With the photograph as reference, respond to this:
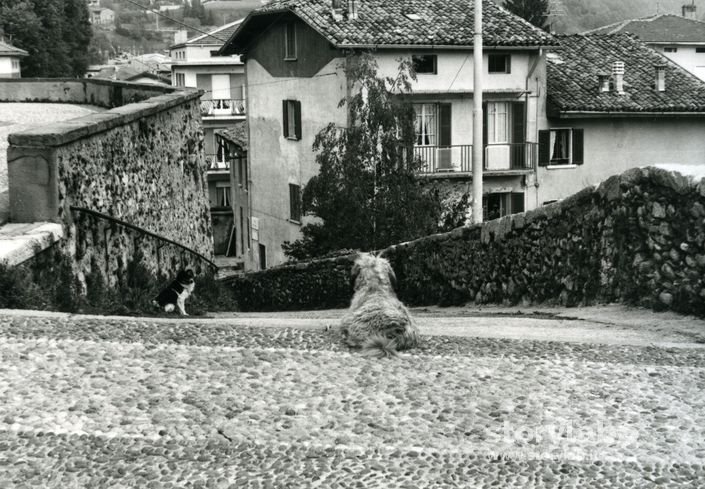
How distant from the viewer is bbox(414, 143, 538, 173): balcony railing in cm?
3161

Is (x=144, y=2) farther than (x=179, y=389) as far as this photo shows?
Yes

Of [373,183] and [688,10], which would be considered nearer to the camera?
[373,183]

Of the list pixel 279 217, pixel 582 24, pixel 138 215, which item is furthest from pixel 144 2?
pixel 138 215

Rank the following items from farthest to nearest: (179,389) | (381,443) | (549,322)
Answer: (549,322) → (179,389) → (381,443)

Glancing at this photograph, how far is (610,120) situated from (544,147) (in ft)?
8.40

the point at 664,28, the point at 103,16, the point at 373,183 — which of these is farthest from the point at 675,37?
the point at 103,16

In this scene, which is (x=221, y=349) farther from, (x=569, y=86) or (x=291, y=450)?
(x=569, y=86)

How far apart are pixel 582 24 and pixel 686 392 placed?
110389 millimetres

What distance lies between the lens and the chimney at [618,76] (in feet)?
113

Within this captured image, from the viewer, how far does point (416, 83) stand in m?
30.8

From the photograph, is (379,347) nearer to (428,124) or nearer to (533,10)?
(428,124)

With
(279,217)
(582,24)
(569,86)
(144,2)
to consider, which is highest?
(144,2)

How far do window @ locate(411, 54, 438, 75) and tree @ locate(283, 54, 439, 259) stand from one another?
21.9 ft

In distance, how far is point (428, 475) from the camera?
183 inches
